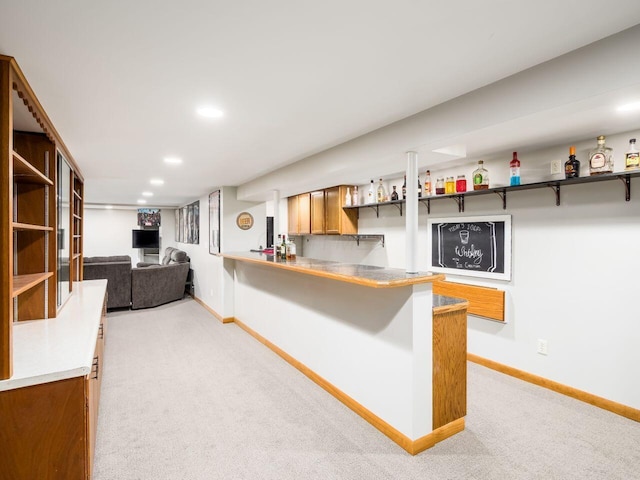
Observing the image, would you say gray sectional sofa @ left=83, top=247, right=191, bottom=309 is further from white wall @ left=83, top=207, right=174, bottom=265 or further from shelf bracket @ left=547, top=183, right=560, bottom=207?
shelf bracket @ left=547, top=183, right=560, bottom=207

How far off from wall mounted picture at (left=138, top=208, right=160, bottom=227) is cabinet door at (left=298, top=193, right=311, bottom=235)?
5903 mm

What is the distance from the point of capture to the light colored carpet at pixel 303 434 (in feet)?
6.52

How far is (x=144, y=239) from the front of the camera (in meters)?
9.76

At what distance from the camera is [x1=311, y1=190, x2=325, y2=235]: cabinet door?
542cm

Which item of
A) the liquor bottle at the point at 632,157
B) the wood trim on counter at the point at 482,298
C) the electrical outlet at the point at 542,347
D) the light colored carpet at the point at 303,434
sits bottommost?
the light colored carpet at the point at 303,434

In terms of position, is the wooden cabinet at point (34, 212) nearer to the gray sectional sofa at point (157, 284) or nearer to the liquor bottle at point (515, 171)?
the liquor bottle at point (515, 171)

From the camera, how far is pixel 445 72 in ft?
5.47

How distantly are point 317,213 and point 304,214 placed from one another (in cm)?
40

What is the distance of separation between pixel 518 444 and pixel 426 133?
2091mm

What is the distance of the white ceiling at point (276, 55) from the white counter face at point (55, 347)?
135 centimetres

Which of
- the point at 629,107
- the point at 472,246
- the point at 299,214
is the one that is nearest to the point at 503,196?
the point at 472,246

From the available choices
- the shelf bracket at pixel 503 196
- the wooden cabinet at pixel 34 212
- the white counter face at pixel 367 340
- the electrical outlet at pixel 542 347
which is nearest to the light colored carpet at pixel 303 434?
the white counter face at pixel 367 340

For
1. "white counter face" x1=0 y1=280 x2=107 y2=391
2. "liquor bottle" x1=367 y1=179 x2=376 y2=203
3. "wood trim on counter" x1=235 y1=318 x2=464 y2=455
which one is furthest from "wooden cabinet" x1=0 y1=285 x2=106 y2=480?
"liquor bottle" x1=367 y1=179 x2=376 y2=203

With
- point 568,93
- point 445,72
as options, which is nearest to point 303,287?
point 445,72
